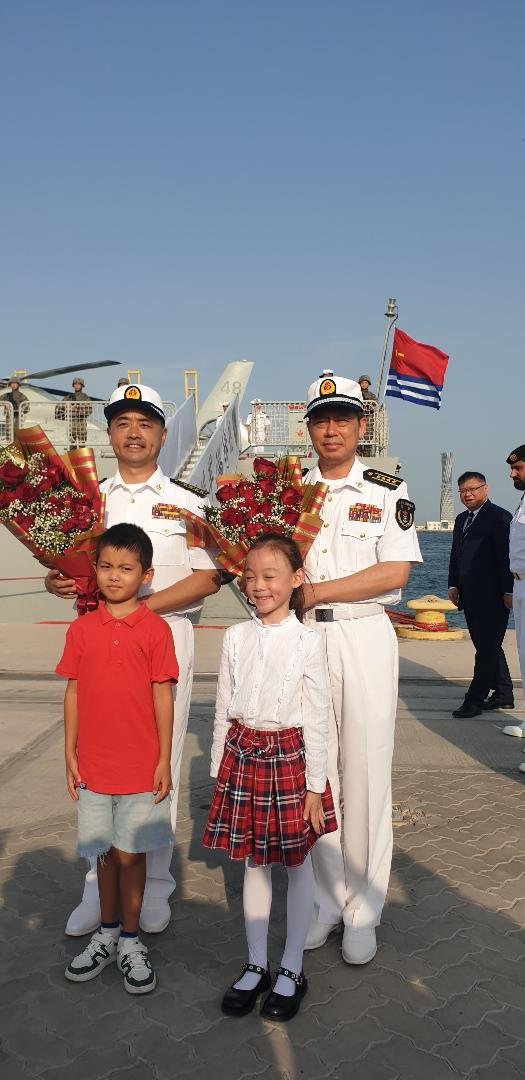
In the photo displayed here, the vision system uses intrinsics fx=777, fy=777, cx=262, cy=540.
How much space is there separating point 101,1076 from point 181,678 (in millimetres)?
1381

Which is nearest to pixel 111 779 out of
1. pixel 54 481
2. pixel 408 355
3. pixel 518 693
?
pixel 54 481

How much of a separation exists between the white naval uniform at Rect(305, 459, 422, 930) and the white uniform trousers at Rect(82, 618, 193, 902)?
1.92 ft

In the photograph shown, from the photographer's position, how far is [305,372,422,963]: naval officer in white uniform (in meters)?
2.92

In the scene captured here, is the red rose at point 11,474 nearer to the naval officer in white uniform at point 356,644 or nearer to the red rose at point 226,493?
the red rose at point 226,493

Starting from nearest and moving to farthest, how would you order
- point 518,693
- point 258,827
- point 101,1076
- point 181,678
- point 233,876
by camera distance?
point 101,1076 < point 258,827 < point 181,678 < point 233,876 < point 518,693

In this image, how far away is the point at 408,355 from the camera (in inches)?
695

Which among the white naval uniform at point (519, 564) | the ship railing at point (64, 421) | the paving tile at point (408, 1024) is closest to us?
the paving tile at point (408, 1024)

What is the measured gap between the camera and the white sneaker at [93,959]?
8.87 feet

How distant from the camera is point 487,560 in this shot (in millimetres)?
6750

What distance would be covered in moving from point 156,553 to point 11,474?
0.65m

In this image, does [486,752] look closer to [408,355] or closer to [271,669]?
[271,669]

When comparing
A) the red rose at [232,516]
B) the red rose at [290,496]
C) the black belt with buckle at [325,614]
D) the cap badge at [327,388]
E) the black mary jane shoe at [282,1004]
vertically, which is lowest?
the black mary jane shoe at [282,1004]

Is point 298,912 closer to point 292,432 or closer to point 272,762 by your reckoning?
point 272,762

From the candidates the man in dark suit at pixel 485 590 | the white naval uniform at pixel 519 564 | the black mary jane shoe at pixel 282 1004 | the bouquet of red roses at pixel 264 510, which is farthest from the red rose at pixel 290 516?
the man in dark suit at pixel 485 590
